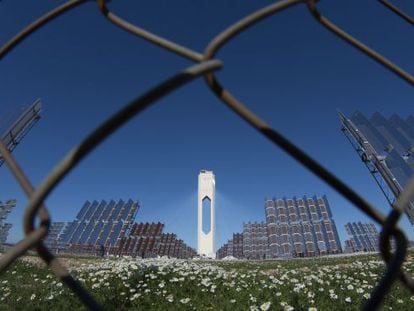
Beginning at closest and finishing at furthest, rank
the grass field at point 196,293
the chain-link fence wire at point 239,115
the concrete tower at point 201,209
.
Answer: the chain-link fence wire at point 239,115 → the grass field at point 196,293 → the concrete tower at point 201,209

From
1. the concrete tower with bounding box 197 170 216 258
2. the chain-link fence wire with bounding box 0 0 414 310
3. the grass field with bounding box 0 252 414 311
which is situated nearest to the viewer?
the chain-link fence wire with bounding box 0 0 414 310

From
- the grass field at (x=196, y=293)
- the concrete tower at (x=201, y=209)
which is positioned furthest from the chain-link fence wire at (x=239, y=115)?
the concrete tower at (x=201, y=209)

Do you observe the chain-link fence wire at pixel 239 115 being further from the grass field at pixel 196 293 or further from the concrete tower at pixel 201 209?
the concrete tower at pixel 201 209

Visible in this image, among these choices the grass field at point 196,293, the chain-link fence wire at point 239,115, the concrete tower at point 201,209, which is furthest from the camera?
the concrete tower at point 201,209

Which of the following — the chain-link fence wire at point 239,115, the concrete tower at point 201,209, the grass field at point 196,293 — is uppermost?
the concrete tower at point 201,209

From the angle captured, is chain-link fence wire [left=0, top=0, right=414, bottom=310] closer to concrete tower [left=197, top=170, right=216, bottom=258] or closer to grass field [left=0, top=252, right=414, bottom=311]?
grass field [left=0, top=252, right=414, bottom=311]

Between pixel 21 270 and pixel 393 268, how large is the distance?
13084mm

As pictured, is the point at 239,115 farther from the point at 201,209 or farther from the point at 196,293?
the point at 201,209

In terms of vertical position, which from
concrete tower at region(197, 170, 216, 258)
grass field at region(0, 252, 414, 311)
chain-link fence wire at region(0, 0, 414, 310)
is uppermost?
concrete tower at region(197, 170, 216, 258)

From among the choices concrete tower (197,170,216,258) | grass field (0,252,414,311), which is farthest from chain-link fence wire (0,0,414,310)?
concrete tower (197,170,216,258)

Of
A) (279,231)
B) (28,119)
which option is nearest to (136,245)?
(279,231)

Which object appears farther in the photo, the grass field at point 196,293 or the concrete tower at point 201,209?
the concrete tower at point 201,209

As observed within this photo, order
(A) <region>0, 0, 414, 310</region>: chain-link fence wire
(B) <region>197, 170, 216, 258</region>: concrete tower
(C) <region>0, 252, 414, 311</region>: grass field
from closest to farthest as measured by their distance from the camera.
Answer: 1. (A) <region>0, 0, 414, 310</region>: chain-link fence wire
2. (C) <region>0, 252, 414, 311</region>: grass field
3. (B) <region>197, 170, 216, 258</region>: concrete tower

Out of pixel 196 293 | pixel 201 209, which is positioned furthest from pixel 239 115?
pixel 201 209
